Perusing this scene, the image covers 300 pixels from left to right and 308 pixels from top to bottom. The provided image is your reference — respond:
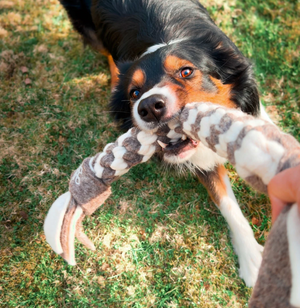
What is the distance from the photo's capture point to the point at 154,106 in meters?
2.08

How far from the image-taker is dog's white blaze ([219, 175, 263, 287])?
8.97 feet

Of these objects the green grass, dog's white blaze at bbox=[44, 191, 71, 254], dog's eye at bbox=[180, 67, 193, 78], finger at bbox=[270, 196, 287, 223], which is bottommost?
the green grass

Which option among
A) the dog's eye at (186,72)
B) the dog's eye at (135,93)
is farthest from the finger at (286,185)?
the dog's eye at (135,93)

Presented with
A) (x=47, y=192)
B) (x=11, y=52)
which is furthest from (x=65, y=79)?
(x=47, y=192)

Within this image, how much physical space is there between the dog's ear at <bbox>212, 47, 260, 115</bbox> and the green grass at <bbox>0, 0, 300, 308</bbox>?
38.1 inches

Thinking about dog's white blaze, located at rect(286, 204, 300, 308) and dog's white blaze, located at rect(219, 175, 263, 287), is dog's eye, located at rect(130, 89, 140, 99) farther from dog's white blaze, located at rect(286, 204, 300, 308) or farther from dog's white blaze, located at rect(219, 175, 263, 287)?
dog's white blaze, located at rect(286, 204, 300, 308)

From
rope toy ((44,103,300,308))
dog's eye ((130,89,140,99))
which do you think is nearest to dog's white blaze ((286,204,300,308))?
rope toy ((44,103,300,308))

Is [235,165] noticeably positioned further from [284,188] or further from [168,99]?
[168,99]

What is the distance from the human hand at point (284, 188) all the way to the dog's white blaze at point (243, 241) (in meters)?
1.65

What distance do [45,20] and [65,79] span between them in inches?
47.4

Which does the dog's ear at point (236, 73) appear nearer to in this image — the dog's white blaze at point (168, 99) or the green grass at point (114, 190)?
the dog's white blaze at point (168, 99)

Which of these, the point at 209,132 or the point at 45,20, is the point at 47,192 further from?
the point at 45,20

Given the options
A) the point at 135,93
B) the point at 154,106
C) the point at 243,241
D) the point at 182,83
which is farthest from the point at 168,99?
the point at 243,241

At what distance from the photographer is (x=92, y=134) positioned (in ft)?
12.1
